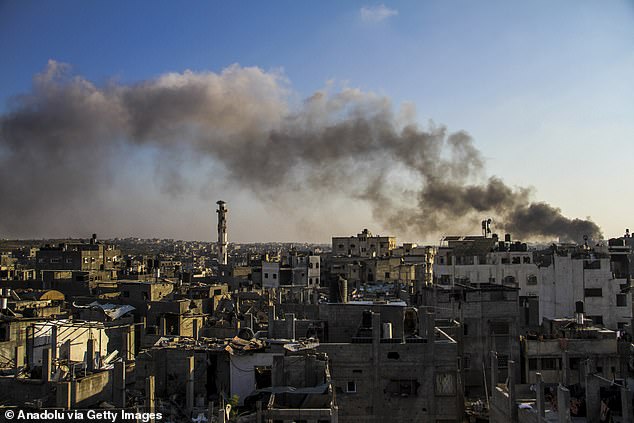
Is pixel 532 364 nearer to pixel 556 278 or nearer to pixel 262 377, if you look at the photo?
pixel 262 377

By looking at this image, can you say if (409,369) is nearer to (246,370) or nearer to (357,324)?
(357,324)

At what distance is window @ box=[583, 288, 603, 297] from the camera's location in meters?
41.8

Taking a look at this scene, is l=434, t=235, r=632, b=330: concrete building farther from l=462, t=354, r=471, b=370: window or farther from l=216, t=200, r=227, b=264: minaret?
l=216, t=200, r=227, b=264: minaret

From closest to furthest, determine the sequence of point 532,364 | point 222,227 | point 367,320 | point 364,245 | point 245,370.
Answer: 1. point 245,370
2. point 367,320
3. point 532,364
4. point 364,245
5. point 222,227

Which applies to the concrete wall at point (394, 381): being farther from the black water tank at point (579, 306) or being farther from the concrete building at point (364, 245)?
the concrete building at point (364, 245)

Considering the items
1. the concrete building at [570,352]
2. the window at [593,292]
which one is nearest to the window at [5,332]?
the concrete building at [570,352]

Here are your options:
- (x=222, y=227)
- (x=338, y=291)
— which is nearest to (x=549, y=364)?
(x=338, y=291)

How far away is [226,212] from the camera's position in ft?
319

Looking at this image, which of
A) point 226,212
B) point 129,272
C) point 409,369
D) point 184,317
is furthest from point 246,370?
point 226,212

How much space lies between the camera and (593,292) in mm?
41875

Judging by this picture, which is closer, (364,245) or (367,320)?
(367,320)

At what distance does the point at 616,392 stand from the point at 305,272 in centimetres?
5568

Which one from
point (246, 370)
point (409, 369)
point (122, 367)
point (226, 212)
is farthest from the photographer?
point (226, 212)

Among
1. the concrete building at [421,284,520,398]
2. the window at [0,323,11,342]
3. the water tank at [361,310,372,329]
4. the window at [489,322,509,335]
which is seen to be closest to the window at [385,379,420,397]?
the water tank at [361,310,372,329]
